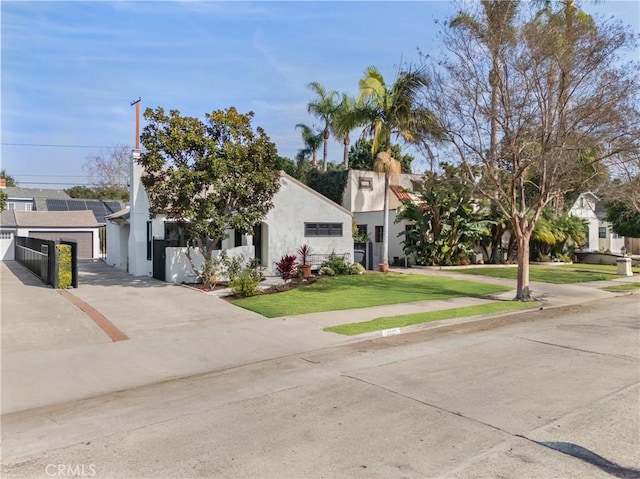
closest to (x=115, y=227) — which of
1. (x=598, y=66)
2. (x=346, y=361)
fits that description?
(x=346, y=361)

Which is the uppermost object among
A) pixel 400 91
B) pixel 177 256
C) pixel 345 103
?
pixel 345 103

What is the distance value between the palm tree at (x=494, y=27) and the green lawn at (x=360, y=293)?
6149 millimetres

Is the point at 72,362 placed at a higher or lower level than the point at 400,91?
lower

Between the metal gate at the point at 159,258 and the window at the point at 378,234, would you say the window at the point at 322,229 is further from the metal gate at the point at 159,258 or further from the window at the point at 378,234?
the window at the point at 378,234

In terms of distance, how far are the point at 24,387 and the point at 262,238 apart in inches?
590

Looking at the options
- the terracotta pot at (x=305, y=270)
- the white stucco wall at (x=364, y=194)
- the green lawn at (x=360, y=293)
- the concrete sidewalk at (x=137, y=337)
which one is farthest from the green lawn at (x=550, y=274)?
the white stucco wall at (x=364, y=194)

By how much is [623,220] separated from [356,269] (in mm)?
24046

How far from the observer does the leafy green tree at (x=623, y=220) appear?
32.8m

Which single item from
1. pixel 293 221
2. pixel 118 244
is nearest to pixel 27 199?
pixel 118 244

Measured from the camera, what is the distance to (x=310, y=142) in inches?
1629

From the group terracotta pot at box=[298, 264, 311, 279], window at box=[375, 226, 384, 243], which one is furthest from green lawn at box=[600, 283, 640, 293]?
window at box=[375, 226, 384, 243]

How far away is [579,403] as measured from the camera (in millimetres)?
5910

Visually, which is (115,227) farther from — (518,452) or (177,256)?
(518,452)
